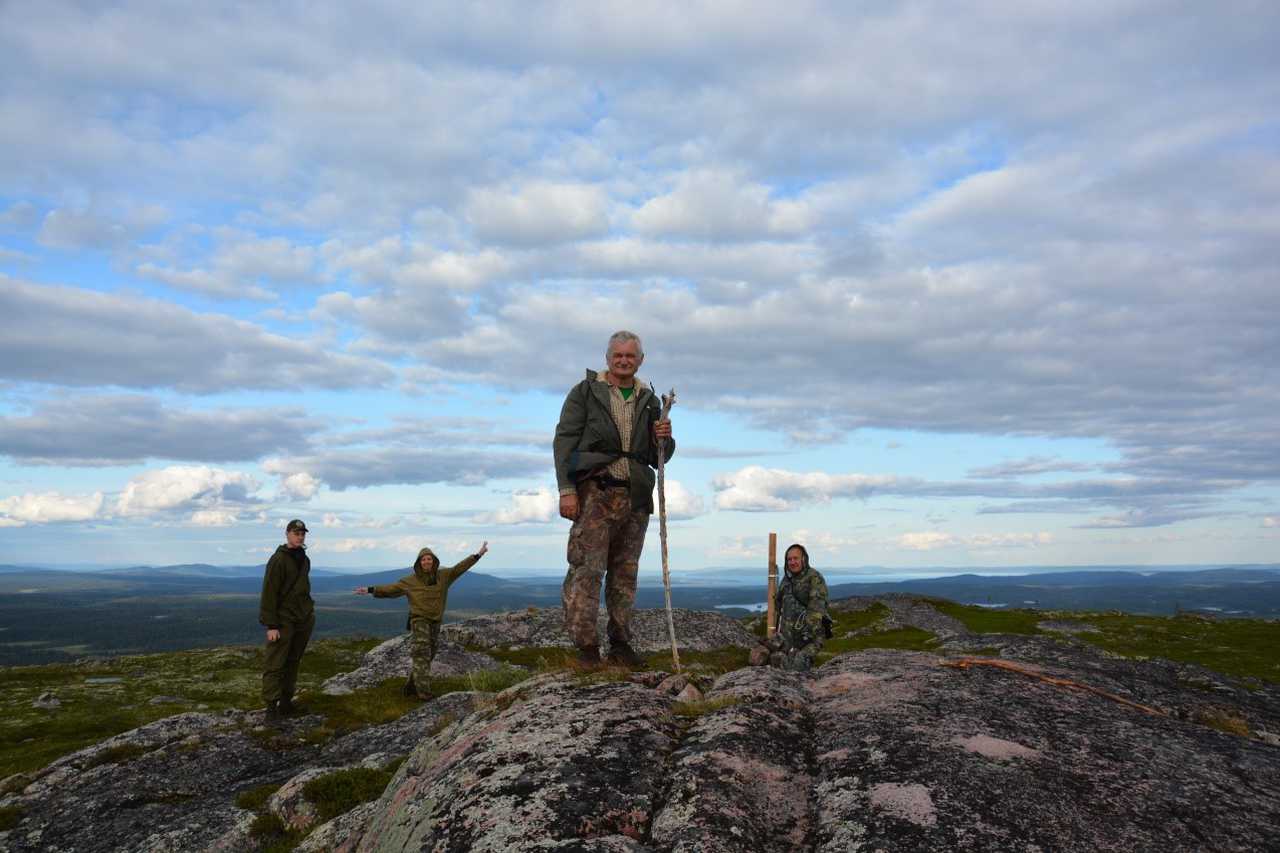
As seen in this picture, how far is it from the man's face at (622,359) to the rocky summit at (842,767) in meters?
4.92

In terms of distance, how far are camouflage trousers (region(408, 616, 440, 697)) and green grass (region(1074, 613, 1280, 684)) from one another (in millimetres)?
34842

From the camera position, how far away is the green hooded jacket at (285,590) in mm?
19406

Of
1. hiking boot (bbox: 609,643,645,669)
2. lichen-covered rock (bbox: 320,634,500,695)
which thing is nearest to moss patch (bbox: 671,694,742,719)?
hiking boot (bbox: 609,643,645,669)

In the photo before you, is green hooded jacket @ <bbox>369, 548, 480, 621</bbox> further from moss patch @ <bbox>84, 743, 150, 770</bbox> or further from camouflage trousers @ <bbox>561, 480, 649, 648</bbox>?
camouflage trousers @ <bbox>561, 480, 649, 648</bbox>

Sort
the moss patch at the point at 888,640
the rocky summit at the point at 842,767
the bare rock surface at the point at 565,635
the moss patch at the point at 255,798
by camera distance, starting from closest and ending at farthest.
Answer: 1. the rocky summit at the point at 842,767
2. the moss patch at the point at 255,798
3. the bare rock surface at the point at 565,635
4. the moss patch at the point at 888,640

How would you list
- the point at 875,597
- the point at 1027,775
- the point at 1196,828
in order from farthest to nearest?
the point at 875,597, the point at 1027,775, the point at 1196,828

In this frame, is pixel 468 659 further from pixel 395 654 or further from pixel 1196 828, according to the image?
pixel 1196 828

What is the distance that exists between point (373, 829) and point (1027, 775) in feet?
21.8

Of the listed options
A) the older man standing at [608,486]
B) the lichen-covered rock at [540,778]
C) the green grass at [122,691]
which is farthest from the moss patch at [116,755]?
the older man standing at [608,486]

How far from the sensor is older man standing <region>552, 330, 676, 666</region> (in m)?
11.6

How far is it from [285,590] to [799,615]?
46.3 feet

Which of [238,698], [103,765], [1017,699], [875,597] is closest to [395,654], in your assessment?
[238,698]

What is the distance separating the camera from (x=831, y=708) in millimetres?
7918

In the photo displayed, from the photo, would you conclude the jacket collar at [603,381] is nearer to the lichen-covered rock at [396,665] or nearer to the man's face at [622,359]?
the man's face at [622,359]
